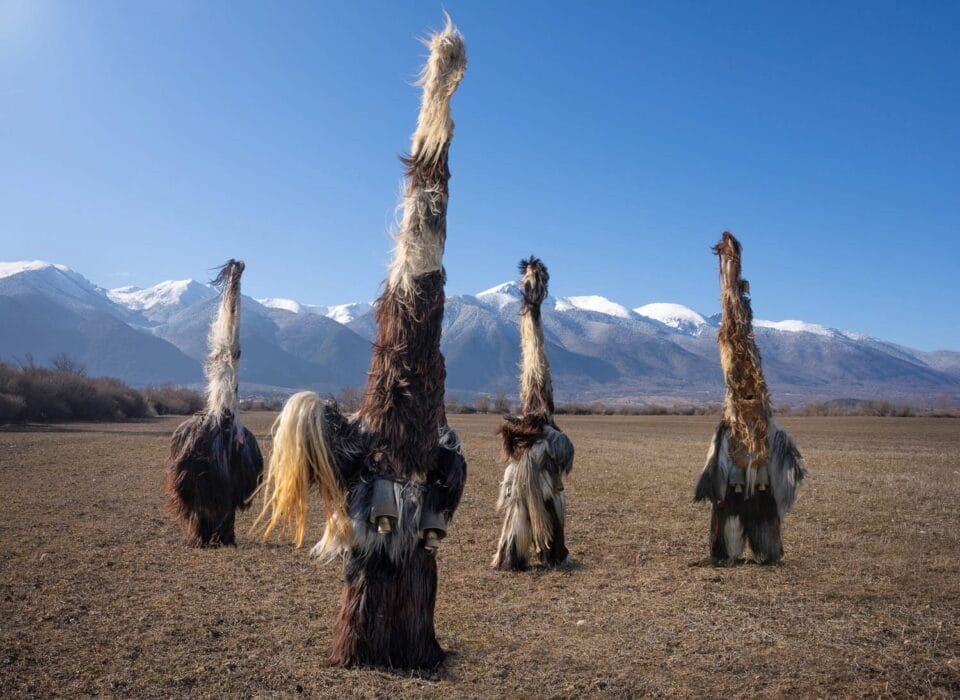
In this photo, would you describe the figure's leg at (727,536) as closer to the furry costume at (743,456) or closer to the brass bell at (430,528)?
the furry costume at (743,456)

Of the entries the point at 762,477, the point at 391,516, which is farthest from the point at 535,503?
the point at 391,516

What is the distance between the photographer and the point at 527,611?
25.5ft

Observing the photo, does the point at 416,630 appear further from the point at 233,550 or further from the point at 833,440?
the point at 833,440

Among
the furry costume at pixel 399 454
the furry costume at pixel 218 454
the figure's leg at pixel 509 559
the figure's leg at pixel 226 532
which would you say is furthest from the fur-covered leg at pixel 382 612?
the figure's leg at pixel 226 532

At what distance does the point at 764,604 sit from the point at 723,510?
2.14 meters

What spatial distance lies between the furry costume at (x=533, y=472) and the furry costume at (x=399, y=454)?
12.6 feet

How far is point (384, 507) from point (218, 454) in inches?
229

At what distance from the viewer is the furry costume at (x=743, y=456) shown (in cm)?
971

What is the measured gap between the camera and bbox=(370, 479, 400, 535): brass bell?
5.55 metres

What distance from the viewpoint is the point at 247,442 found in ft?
35.9

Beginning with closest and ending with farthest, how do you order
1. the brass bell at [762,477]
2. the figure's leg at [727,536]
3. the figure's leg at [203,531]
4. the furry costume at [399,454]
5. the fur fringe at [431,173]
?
the furry costume at [399,454] < the fur fringe at [431,173] < the brass bell at [762,477] < the figure's leg at [727,536] < the figure's leg at [203,531]

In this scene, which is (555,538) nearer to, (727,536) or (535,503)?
(535,503)

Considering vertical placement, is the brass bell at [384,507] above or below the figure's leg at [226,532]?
above

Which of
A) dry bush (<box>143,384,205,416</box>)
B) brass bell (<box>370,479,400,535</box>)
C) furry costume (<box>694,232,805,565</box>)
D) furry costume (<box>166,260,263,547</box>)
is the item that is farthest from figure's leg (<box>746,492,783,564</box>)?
dry bush (<box>143,384,205,416</box>)
